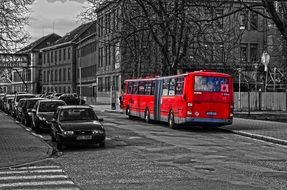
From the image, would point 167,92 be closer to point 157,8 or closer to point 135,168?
point 157,8

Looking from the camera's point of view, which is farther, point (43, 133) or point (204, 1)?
point (204, 1)

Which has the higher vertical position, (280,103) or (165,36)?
(165,36)

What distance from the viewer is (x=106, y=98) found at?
279 feet

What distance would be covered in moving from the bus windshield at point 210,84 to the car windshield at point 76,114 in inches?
320

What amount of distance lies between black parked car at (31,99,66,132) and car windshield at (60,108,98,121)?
555cm

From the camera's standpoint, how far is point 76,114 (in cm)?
2102

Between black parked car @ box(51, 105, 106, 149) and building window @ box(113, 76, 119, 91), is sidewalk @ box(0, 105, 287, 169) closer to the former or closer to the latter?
black parked car @ box(51, 105, 106, 149)

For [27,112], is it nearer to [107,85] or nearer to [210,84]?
[210,84]

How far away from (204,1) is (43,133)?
12.8 metres

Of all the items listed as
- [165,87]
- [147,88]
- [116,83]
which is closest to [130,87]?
[147,88]

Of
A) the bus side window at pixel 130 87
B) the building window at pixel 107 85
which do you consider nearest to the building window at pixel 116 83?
the building window at pixel 107 85

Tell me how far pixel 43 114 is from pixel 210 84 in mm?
8265

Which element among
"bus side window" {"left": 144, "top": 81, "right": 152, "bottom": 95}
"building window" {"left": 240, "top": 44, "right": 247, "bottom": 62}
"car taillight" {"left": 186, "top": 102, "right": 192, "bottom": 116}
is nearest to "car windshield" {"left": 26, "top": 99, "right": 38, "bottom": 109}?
"bus side window" {"left": 144, "top": 81, "right": 152, "bottom": 95}

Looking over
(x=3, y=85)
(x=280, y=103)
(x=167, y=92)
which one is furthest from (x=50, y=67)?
(x=167, y=92)
